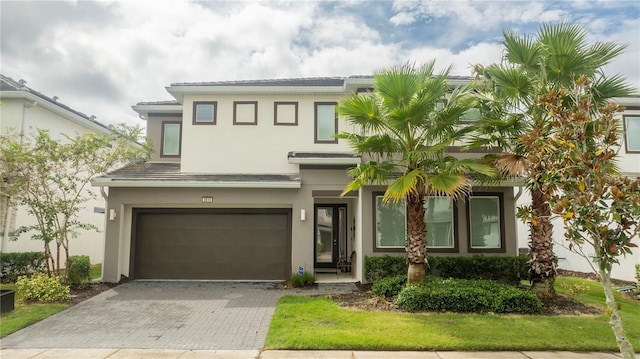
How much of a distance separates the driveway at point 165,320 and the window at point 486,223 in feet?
13.7

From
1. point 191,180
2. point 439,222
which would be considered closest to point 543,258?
point 439,222

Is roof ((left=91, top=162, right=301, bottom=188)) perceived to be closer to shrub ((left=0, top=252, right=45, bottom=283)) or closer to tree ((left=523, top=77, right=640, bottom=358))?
shrub ((left=0, top=252, right=45, bottom=283))

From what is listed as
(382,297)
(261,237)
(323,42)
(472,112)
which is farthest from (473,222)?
(323,42)

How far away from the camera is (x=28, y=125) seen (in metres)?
13.1

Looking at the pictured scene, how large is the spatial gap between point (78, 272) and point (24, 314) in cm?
244

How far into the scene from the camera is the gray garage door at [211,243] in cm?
1171

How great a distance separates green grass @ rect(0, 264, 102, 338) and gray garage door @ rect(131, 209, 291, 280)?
10.5 ft

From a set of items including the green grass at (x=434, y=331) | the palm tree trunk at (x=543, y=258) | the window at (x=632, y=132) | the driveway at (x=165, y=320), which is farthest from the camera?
the window at (x=632, y=132)

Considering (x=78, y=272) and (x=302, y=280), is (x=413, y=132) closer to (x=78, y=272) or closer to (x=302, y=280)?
(x=302, y=280)

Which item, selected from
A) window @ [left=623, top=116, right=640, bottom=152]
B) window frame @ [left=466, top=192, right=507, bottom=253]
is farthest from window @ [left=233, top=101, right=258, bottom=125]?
window @ [left=623, top=116, right=640, bottom=152]

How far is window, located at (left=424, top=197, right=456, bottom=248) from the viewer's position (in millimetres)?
11245

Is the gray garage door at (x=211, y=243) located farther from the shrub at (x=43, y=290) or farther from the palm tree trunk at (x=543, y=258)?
the palm tree trunk at (x=543, y=258)

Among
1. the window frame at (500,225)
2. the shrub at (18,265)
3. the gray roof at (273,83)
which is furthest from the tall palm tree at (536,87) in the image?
the shrub at (18,265)

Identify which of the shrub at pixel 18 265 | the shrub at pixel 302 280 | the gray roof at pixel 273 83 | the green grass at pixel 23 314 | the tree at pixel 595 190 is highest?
the gray roof at pixel 273 83
